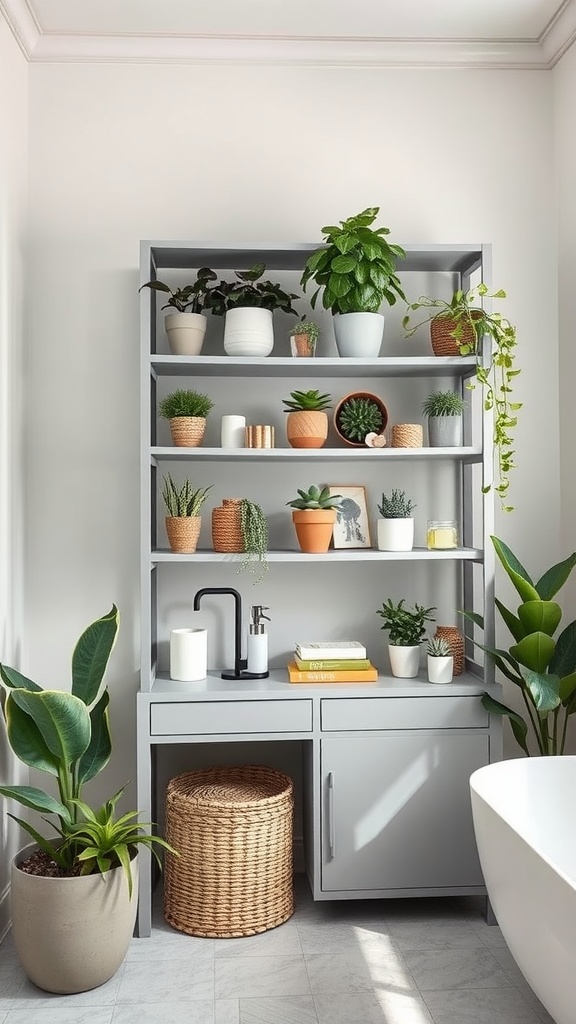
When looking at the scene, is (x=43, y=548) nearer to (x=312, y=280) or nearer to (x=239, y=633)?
(x=239, y=633)

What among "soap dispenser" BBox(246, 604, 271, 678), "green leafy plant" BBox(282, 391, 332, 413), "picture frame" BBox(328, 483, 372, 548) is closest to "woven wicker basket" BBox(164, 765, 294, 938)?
"soap dispenser" BBox(246, 604, 271, 678)

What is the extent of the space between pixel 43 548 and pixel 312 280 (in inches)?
53.6

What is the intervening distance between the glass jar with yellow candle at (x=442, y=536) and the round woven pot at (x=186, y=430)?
2.78 feet

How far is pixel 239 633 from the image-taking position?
3.05m

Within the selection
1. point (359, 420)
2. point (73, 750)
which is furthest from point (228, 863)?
point (359, 420)

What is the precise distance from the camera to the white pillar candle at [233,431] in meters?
2.98

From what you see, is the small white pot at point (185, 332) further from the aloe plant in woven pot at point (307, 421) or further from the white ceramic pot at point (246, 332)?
the aloe plant in woven pot at point (307, 421)

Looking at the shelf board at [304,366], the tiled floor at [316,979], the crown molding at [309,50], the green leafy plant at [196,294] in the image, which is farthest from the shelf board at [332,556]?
the crown molding at [309,50]

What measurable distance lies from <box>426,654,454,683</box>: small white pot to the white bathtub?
1.61ft

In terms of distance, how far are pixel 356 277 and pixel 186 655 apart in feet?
4.39

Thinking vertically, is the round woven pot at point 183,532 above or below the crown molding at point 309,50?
below

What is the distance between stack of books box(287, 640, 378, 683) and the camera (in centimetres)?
295

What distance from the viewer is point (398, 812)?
2875 millimetres

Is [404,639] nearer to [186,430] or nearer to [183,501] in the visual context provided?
[183,501]
